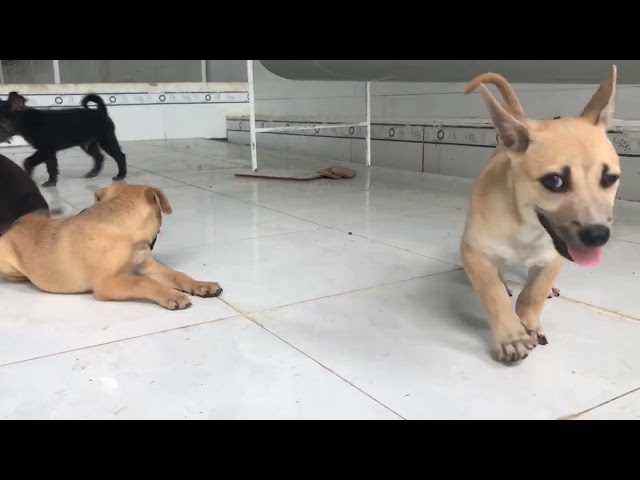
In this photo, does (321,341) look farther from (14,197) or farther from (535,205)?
(14,197)

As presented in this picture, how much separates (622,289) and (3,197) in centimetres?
150

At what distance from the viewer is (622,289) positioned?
128 cm

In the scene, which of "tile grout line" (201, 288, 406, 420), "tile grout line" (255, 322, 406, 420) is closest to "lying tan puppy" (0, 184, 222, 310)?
"tile grout line" (201, 288, 406, 420)

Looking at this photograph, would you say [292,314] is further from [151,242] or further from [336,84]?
[336,84]

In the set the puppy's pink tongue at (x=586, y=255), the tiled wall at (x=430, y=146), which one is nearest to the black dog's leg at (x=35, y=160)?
the tiled wall at (x=430, y=146)

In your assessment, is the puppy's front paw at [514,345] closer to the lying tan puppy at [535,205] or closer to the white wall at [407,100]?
the lying tan puppy at [535,205]

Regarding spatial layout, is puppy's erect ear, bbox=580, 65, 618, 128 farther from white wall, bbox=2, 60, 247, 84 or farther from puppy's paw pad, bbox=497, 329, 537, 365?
white wall, bbox=2, 60, 247, 84

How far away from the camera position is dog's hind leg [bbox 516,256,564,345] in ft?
3.33

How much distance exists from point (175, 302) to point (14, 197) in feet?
2.15

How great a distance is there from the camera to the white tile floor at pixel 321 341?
2.71 ft

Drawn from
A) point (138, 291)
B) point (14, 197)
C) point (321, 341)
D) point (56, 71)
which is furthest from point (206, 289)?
point (56, 71)

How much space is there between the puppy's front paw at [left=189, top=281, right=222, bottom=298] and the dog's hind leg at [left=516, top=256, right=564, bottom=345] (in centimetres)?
62

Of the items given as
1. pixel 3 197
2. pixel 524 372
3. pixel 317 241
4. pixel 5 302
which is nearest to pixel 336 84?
pixel 317 241

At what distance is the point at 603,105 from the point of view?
2.99 ft
